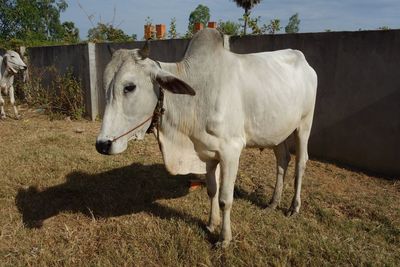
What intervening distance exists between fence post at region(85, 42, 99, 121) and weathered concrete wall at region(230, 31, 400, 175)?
4147mm

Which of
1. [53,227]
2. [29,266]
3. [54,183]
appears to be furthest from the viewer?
[54,183]

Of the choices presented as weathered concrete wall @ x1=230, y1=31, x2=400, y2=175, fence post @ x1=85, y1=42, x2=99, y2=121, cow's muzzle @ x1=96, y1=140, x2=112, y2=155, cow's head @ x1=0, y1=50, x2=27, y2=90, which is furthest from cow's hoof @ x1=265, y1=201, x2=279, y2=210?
cow's head @ x1=0, y1=50, x2=27, y2=90

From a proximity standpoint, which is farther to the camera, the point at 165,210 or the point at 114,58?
the point at 165,210

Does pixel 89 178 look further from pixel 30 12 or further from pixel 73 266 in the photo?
pixel 30 12

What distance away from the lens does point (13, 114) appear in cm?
857

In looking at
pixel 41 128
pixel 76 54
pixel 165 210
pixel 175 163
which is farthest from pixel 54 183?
pixel 76 54

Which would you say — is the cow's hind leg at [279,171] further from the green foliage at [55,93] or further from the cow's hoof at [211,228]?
the green foliage at [55,93]

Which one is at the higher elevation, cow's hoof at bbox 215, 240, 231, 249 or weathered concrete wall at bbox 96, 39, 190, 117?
weathered concrete wall at bbox 96, 39, 190, 117

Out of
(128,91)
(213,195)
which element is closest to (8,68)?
(213,195)

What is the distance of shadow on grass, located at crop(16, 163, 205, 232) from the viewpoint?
11.2ft

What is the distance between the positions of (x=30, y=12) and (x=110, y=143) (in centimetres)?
3020

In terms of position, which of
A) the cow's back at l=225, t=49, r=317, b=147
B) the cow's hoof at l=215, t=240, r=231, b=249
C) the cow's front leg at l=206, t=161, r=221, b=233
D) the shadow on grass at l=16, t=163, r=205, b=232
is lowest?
the shadow on grass at l=16, t=163, r=205, b=232

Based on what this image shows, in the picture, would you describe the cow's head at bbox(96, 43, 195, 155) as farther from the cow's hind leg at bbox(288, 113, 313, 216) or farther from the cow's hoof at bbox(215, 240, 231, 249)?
the cow's hind leg at bbox(288, 113, 313, 216)

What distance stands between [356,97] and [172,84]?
3.15 metres
